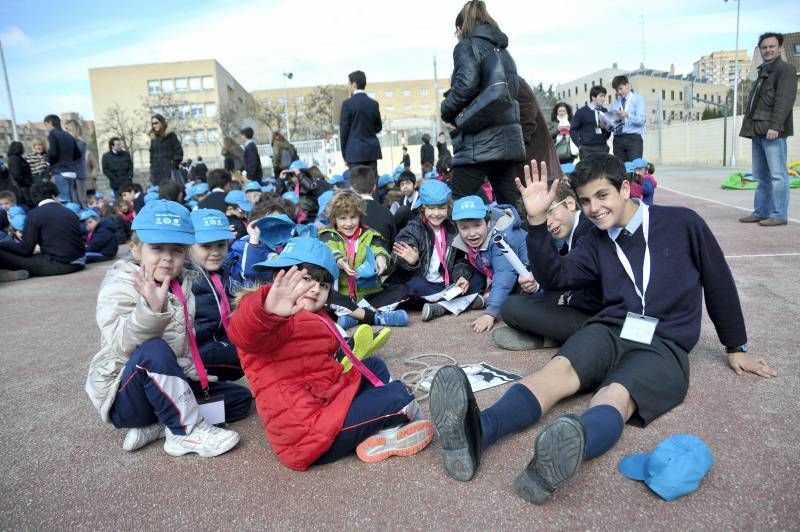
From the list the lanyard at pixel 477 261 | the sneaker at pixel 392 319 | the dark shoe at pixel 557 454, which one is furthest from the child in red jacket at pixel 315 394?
the lanyard at pixel 477 261

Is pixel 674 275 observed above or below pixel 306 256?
below

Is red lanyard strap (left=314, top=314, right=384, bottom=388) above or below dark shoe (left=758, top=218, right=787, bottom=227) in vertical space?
above

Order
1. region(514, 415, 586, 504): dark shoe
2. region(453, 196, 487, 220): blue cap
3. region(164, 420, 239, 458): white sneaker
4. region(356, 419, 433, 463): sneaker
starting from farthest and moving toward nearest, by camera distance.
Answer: region(453, 196, 487, 220): blue cap < region(164, 420, 239, 458): white sneaker < region(356, 419, 433, 463): sneaker < region(514, 415, 586, 504): dark shoe

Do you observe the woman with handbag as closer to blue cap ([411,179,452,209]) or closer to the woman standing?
blue cap ([411,179,452,209])

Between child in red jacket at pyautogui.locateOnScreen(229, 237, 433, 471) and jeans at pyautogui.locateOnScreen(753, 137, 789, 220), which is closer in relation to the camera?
child in red jacket at pyautogui.locateOnScreen(229, 237, 433, 471)

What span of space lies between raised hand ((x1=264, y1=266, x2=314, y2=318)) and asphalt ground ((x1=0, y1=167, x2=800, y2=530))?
0.76 meters

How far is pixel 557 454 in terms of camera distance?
188 centimetres

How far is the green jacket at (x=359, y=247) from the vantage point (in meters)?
4.82

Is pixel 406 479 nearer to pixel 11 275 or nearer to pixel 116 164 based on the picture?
pixel 11 275

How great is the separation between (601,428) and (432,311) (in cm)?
250

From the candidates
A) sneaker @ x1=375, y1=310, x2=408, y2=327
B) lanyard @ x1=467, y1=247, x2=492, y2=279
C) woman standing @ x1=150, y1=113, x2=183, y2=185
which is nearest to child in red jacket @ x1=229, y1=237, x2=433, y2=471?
sneaker @ x1=375, y1=310, x2=408, y2=327

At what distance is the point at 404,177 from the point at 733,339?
22.5 ft

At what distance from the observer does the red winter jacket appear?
2.29m

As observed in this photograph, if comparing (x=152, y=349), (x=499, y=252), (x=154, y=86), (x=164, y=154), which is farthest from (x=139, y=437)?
(x=154, y=86)
